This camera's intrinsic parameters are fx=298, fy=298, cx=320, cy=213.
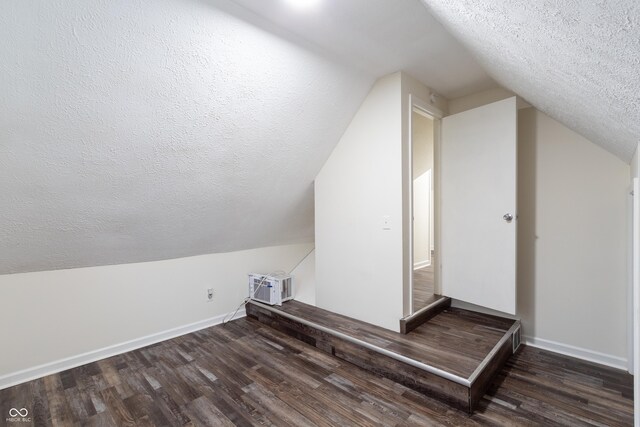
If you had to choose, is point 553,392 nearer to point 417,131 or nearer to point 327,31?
point 327,31

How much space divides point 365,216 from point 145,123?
1757 mm

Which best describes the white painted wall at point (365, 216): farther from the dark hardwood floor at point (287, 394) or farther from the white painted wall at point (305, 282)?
the dark hardwood floor at point (287, 394)

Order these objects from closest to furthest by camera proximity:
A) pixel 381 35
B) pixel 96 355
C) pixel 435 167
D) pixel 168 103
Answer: pixel 168 103
pixel 381 35
pixel 96 355
pixel 435 167

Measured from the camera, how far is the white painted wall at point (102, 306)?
7.12 feet

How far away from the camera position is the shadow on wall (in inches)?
101

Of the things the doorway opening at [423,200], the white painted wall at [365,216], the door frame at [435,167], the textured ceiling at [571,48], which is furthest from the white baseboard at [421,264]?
the textured ceiling at [571,48]

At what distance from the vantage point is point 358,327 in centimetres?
252

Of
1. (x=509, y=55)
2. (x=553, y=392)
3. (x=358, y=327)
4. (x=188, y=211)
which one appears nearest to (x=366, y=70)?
(x=509, y=55)

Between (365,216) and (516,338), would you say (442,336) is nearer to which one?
(516,338)

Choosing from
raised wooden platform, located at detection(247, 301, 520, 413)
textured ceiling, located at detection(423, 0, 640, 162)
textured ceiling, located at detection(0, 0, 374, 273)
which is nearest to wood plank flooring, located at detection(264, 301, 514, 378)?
raised wooden platform, located at detection(247, 301, 520, 413)

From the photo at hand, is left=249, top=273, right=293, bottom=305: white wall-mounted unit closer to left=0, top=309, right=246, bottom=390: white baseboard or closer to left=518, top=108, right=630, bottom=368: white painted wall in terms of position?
left=0, top=309, right=246, bottom=390: white baseboard

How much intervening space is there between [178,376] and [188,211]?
1.26m

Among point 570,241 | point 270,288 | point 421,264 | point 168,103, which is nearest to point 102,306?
point 270,288

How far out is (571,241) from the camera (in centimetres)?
240
